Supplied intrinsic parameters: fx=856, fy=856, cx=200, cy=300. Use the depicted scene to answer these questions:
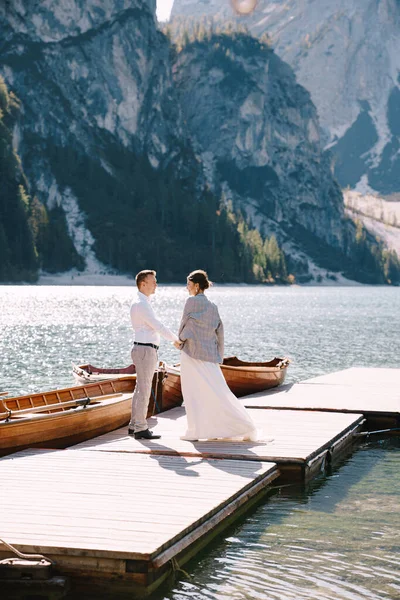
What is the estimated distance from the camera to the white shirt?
15812mm

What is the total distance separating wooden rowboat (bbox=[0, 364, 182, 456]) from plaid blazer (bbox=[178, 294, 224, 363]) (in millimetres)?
2607

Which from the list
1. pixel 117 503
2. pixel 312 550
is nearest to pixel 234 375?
pixel 312 550

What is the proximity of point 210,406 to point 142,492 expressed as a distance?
4185mm

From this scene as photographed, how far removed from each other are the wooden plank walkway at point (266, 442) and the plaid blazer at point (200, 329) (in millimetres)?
1760

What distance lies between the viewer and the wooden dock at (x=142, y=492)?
9.83 meters

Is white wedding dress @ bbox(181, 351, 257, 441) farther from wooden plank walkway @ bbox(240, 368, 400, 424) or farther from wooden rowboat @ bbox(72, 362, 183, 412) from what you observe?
wooden plank walkway @ bbox(240, 368, 400, 424)

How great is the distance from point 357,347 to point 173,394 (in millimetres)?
38672

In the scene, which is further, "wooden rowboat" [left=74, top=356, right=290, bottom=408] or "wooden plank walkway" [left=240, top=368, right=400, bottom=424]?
"wooden plank walkway" [left=240, top=368, right=400, bottom=424]

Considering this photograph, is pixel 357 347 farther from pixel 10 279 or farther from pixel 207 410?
pixel 10 279

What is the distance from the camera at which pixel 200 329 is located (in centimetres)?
1609

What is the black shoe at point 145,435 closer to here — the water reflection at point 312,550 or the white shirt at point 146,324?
the white shirt at point 146,324

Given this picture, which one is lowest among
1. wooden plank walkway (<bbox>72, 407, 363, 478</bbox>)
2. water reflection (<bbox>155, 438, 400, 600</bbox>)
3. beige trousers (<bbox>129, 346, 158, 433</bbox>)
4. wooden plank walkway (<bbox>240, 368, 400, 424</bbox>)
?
water reflection (<bbox>155, 438, 400, 600</bbox>)

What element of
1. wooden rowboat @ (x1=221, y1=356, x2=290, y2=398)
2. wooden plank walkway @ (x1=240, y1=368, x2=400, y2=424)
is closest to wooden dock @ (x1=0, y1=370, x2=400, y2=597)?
wooden plank walkway @ (x1=240, y1=368, x2=400, y2=424)

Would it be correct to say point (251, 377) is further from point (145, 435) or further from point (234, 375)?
point (145, 435)
